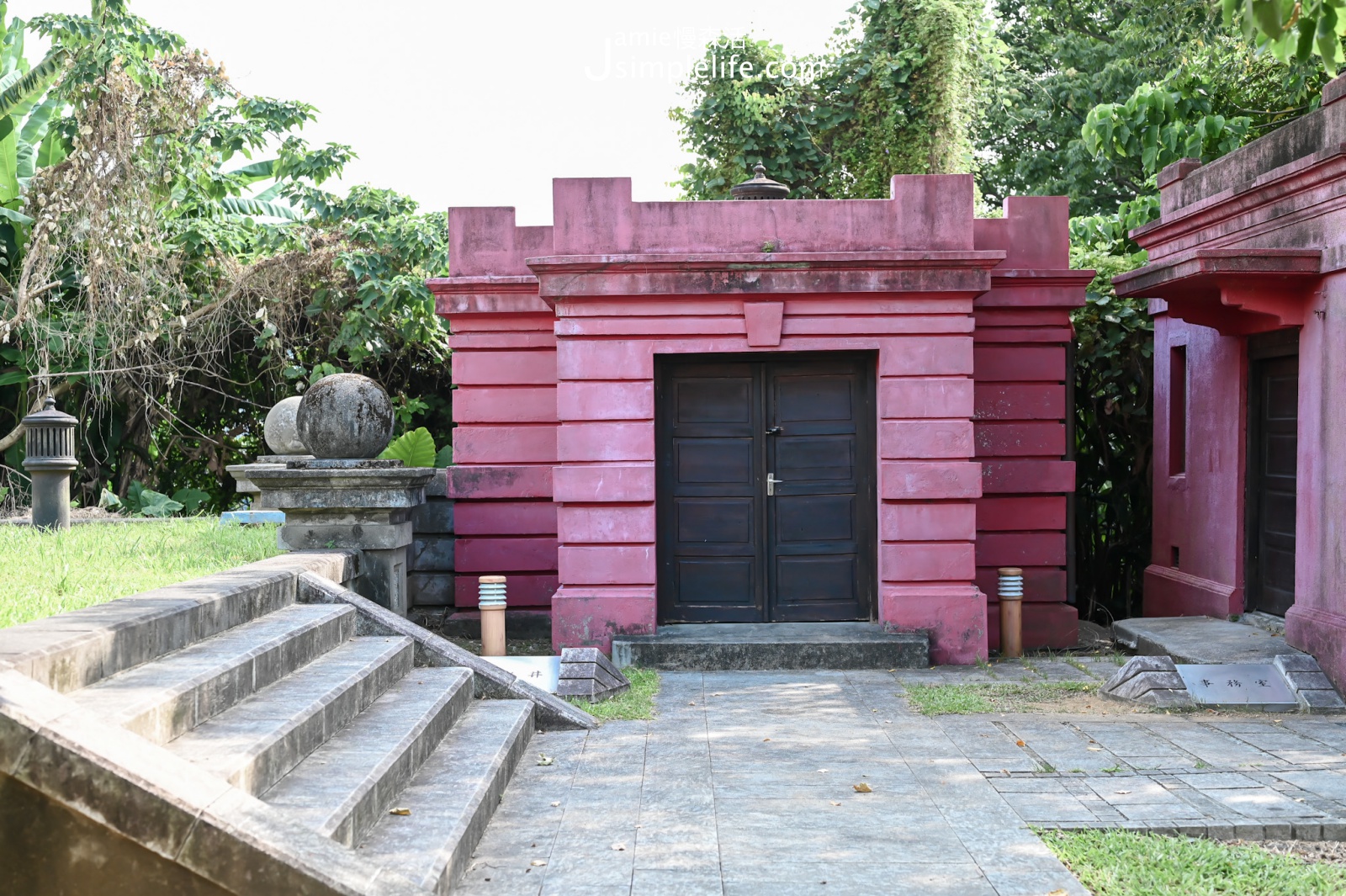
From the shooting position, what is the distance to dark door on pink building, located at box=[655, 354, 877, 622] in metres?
10.1

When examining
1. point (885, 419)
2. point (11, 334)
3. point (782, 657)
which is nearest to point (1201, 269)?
point (885, 419)

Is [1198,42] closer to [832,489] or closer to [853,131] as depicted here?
[853,131]

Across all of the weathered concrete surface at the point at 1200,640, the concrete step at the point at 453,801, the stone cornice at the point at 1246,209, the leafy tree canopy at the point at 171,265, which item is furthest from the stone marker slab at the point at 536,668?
the leafy tree canopy at the point at 171,265

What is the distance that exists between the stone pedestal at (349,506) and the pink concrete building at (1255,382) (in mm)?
6244

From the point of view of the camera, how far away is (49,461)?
11.0 meters

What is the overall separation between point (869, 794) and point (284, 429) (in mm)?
8665

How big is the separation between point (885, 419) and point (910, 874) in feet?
17.5

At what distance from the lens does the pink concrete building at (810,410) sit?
382 inches

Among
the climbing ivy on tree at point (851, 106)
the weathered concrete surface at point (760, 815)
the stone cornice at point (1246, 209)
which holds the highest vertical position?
the climbing ivy on tree at point (851, 106)

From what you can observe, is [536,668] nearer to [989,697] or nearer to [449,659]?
[449,659]

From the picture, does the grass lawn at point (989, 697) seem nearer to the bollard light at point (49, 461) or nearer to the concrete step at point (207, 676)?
the concrete step at point (207, 676)

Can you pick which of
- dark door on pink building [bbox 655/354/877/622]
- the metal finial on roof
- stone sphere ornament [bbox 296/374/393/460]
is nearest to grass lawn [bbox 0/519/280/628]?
stone sphere ornament [bbox 296/374/393/460]

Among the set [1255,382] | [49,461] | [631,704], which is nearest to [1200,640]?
[1255,382]

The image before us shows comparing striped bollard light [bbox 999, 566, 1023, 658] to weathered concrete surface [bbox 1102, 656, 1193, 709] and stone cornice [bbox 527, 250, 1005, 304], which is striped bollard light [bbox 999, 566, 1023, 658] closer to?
weathered concrete surface [bbox 1102, 656, 1193, 709]
